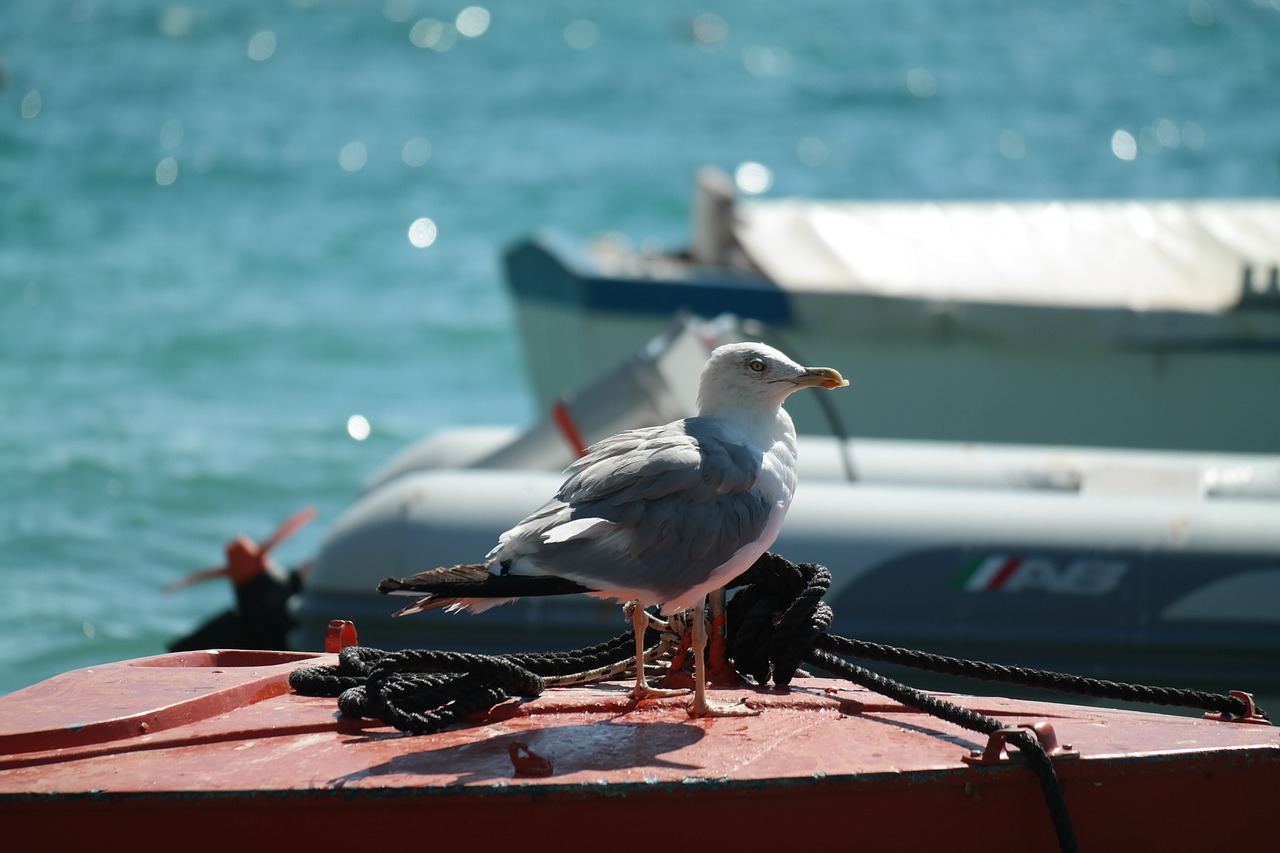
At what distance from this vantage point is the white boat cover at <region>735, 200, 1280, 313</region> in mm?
7004

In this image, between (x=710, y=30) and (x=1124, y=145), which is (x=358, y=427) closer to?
(x=1124, y=145)

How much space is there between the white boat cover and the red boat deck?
4492mm

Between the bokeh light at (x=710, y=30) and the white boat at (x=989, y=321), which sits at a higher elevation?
the bokeh light at (x=710, y=30)

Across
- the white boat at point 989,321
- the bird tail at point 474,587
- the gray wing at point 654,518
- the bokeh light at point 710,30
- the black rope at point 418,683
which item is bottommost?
the black rope at point 418,683

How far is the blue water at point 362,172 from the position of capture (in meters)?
8.24

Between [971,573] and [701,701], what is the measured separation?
1807 millimetres

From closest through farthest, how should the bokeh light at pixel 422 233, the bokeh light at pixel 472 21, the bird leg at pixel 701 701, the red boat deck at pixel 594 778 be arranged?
1. the red boat deck at pixel 594 778
2. the bird leg at pixel 701 701
3. the bokeh light at pixel 422 233
4. the bokeh light at pixel 472 21

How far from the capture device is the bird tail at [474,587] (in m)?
2.27

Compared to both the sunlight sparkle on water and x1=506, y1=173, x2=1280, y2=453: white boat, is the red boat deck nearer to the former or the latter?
x1=506, y1=173, x2=1280, y2=453: white boat

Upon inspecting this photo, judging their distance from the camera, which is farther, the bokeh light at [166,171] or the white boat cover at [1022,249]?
the bokeh light at [166,171]

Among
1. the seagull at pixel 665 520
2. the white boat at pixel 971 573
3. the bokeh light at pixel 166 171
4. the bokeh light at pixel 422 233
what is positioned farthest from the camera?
the bokeh light at pixel 166 171

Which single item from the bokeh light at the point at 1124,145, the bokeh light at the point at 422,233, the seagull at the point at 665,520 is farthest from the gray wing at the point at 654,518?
the bokeh light at the point at 1124,145

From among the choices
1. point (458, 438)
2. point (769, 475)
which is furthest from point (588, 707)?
point (458, 438)

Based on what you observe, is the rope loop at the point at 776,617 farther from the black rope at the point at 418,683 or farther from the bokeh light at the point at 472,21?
the bokeh light at the point at 472,21
